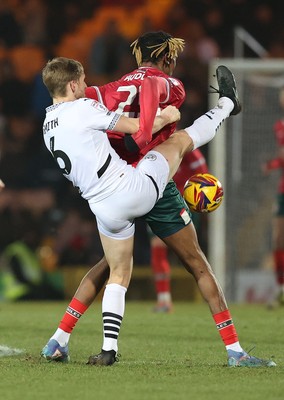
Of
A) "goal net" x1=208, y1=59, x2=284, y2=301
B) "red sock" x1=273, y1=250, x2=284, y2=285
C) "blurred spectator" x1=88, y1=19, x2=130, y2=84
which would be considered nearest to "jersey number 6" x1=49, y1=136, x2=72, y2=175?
"red sock" x1=273, y1=250, x2=284, y2=285

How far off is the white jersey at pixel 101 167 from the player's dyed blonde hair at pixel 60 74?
109 mm

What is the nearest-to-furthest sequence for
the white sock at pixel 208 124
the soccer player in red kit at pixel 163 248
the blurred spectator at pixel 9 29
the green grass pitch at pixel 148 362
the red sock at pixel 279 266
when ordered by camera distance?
the green grass pitch at pixel 148 362, the white sock at pixel 208 124, the soccer player in red kit at pixel 163 248, the red sock at pixel 279 266, the blurred spectator at pixel 9 29

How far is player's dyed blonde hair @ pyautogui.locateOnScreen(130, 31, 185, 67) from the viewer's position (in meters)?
7.17

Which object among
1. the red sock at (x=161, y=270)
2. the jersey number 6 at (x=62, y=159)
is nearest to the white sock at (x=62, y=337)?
the jersey number 6 at (x=62, y=159)

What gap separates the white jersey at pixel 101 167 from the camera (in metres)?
6.57

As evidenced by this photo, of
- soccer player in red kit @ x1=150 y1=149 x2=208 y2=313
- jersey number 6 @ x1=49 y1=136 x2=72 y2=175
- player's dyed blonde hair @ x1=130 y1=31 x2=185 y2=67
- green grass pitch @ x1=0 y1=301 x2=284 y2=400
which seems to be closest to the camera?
green grass pitch @ x1=0 y1=301 x2=284 y2=400

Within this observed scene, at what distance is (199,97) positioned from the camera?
16375 millimetres

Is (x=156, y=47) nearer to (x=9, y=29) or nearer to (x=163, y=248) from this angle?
(x=163, y=248)

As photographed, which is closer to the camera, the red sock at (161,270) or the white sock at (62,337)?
the white sock at (62,337)

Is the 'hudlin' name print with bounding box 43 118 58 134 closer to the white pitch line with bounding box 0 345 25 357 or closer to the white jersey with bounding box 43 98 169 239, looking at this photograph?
the white jersey with bounding box 43 98 169 239

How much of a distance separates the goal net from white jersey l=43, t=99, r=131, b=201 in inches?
300

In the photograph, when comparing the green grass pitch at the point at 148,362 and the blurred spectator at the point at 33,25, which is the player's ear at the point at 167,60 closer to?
the green grass pitch at the point at 148,362

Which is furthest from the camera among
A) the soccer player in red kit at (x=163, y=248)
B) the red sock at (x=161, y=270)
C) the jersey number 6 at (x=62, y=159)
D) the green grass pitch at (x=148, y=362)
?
the red sock at (x=161, y=270)

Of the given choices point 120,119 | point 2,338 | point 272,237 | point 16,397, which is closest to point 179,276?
point 272,237
